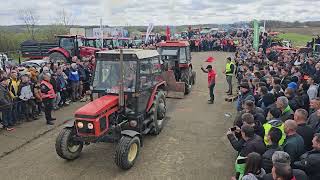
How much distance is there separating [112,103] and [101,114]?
0.46 m

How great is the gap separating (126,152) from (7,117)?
185 inches

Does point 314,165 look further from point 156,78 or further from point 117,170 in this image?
point 156,78

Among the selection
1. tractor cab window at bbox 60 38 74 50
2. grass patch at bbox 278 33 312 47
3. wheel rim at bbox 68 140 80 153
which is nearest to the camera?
wheel rim at bbox 68 140 80 153

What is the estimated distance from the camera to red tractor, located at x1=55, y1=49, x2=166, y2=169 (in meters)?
6.68

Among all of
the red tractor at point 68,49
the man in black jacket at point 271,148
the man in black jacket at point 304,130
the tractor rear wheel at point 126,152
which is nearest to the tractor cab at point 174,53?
the red tractor at point 68,49

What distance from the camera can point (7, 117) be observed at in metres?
9.48

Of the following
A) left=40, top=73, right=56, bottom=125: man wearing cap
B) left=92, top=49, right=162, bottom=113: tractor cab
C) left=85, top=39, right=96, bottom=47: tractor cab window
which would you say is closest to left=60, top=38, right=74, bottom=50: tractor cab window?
left=85, top=39, right=96, bottom=47: tractor cab window

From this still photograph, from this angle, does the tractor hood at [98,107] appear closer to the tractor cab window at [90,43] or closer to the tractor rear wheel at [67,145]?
the tractor rear wheel at [67,145]

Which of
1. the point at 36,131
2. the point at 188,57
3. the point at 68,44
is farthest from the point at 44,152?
the point at 68,44

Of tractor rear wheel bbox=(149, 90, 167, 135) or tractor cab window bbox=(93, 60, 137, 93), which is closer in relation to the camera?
tractor cab window bbox=(93, 60, 137, 93)

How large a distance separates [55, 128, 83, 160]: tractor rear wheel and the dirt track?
172 mm

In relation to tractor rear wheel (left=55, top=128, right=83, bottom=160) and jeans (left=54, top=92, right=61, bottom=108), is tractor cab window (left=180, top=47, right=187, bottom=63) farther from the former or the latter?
tractor rear wheel (left=55, top=128, right=83, bottom=160)

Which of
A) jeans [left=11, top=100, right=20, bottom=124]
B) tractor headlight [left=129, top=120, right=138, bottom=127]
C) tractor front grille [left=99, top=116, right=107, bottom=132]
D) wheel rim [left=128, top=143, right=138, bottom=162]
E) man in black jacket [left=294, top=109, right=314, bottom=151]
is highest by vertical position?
man in black jacket [left=294, top=109, right=314, bottom=151]

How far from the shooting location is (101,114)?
22.1ft
